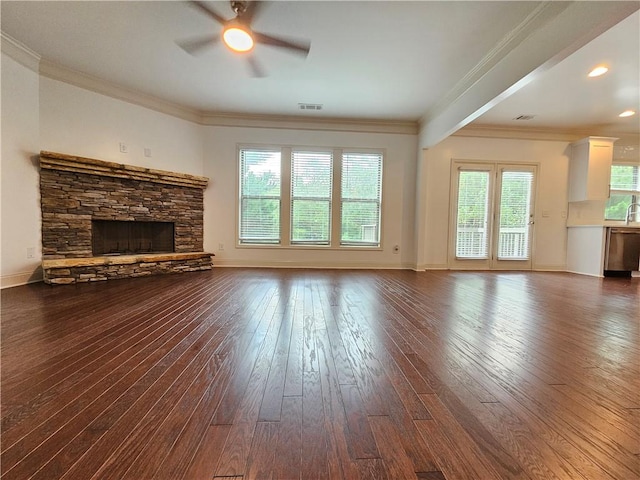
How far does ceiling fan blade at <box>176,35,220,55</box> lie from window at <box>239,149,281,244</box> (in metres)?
2.87

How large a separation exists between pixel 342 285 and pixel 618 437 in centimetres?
319

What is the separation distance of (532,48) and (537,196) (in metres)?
4.12

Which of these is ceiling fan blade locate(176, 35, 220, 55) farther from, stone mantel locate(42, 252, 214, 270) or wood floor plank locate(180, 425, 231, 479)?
wood floor plank locate(180, 425, 231, 479)

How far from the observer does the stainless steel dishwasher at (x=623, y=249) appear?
531 cm

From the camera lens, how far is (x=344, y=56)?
11.8ft

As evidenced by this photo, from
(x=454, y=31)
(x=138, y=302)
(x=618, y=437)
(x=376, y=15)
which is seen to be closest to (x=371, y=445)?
(x=618, y=437)

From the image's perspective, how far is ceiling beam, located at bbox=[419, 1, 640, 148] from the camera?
2271mm

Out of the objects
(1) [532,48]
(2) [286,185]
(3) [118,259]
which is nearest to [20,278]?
(3) [118,259]

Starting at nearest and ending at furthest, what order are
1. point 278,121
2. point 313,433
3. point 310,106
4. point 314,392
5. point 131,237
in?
1. point 313,433
2. point 314,392
3. point 131,237
4. point 310,106
5. point 278,121

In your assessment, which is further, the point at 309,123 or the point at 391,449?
the point at 309,123

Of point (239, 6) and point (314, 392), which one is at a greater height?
point (239, 6)

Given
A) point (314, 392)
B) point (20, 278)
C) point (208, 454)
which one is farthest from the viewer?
point (20, 278)

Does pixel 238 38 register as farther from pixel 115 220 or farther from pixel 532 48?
pixel 115 220

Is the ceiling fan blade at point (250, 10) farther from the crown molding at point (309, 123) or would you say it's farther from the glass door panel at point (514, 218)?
the glass door panel at point (514, 218)
